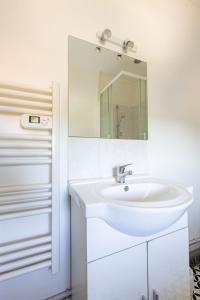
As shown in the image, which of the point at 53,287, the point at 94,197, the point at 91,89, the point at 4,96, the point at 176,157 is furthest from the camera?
the point at 176,157

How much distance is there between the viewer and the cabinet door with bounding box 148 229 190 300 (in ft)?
2.62

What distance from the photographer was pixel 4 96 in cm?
85

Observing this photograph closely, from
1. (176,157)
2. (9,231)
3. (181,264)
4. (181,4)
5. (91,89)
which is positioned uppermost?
(181,4)

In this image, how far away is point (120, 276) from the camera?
2.36 ft

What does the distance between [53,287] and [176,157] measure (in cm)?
128

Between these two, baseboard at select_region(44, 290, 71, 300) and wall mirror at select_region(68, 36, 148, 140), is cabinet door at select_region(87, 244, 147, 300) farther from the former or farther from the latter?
wall mirror at select_region(68, 36, 148, 140)

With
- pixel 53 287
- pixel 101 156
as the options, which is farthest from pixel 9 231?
pixel 101 156

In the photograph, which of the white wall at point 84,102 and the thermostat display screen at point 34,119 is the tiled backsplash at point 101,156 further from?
the thermostat display screen at point 34,119

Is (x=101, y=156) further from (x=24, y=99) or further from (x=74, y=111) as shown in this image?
(x=24, y=99)

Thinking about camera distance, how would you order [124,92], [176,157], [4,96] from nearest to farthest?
[4,96]
[124,92]
[176,157]

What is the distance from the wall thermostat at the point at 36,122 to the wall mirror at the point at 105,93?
0.15 meters

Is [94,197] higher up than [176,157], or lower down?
lower down

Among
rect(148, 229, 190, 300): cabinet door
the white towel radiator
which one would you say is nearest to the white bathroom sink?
rect(148, 229, 190, 300): cabinet door

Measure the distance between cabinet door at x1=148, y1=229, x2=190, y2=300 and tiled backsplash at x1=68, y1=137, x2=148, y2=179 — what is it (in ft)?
1.65
